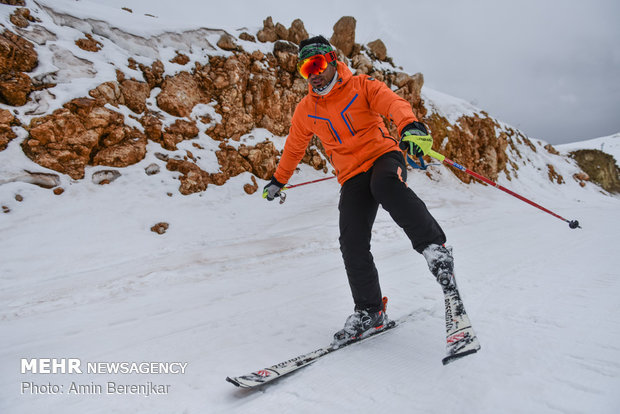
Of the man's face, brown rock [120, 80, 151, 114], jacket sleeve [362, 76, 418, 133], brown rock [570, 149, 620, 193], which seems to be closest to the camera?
jacket sleeve [362, 76, 418, 133]

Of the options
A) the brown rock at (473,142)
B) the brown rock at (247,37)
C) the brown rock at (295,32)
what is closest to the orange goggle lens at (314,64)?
the brown rock at (247,37)

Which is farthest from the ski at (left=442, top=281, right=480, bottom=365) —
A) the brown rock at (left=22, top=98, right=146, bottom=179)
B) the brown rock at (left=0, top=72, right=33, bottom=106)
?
the brown rock at (left=0, top=72, right=33, bottom=106)

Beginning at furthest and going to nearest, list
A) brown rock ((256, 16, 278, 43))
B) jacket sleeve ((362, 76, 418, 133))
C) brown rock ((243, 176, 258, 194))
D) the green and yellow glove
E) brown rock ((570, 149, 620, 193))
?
brown rock ((570, 149, 620, 193)) < brown rock ((256, 16, 278, 43)) < brown rock ((243, 176, 258, 194)) < jacket sleeve ((362, 76, 418, 133)) < the green and yellow glove

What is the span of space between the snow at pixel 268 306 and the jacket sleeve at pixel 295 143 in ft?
4.67

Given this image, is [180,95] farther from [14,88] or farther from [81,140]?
[14,88]

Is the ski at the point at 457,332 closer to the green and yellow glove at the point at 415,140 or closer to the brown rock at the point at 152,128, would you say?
the green and yellow glove at the point at 415,140

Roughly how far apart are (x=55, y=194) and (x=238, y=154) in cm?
515

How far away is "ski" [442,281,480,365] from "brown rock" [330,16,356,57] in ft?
55.5

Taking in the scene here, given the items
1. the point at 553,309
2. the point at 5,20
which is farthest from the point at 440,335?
the point at 5,20

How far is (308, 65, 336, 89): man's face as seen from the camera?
7.62ft

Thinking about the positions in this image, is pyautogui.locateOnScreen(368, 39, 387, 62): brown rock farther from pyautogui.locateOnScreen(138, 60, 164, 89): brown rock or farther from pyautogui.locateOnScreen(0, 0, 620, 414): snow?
pyautogui.locateOnScreen(0, 0, 620, 414): snow

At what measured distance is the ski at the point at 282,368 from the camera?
5.46 feet


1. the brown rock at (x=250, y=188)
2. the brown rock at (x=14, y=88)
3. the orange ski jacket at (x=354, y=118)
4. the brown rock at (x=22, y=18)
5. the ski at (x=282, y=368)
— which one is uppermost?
the brown rock at (x=22, y=18)

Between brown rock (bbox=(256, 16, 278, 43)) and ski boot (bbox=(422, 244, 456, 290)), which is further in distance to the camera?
brown rock (bbox=(256, 16, 278, 43))
